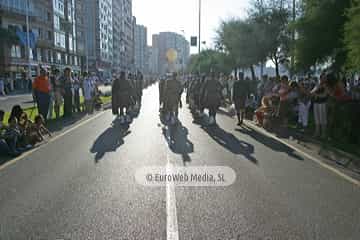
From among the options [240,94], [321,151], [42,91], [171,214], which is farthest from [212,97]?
[171,214]

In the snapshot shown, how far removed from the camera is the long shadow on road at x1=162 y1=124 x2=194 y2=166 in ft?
31.3

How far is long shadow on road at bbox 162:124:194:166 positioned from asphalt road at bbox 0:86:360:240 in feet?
0.22

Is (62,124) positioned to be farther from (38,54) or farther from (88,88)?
(38,54)

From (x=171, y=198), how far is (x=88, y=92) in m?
13.8

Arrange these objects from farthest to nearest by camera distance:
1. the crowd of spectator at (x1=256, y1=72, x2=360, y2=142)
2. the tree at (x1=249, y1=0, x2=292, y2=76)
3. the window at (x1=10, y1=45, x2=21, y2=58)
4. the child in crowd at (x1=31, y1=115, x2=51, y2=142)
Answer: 1. the window at (x1=10, y1=45, x2=21, y2=58)
2. the tree at (x1=249, y1=0, x2=292, y2=76)
3. the crowd of spectator at (x1=256, y1=72, x2=360, y2=142)
4. the child in crowd at (x1=31, y1=115, x2=51, y2=142)

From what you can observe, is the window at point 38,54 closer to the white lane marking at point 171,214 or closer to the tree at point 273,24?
the tree at point 273,24

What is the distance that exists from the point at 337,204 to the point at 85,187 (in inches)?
149

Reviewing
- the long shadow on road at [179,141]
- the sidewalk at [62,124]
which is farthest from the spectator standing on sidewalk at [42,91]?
the long shadow on road at [179,141]

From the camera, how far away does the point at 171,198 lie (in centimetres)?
596

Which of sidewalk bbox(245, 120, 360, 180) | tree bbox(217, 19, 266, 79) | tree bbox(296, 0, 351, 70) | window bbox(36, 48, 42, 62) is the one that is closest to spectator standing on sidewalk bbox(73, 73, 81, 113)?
sidewalk bbox(245, 120, 360, 180)

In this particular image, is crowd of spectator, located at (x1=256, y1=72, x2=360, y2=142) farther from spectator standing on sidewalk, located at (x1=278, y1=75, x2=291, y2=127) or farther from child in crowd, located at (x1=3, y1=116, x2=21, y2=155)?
child in crowd, located at (x1=3, y1=116, x2=21, y2=155)

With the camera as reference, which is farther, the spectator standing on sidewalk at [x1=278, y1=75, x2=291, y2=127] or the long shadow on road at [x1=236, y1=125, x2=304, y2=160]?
the spectator standing on sidewalk at [x1=278, y1=75, x2=291, y2=127]

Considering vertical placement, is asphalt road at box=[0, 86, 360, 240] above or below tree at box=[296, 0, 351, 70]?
below

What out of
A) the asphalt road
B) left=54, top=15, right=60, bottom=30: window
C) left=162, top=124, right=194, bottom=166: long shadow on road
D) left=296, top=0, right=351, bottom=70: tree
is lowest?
left=162, top=124, right=194, bottom=166: long shadow on road
